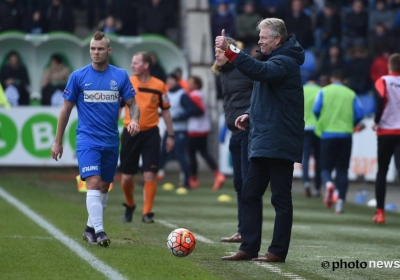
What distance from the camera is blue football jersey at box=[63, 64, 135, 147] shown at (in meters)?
10.8

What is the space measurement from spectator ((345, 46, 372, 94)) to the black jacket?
14.5 metres

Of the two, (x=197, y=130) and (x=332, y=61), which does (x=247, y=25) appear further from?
(x=197, y=130)

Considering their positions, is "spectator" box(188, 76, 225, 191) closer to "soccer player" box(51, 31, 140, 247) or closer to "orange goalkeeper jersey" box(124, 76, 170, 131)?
"orange goalkeeper jersey" box(124, 76, 170, 131)

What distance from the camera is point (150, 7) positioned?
26703mm

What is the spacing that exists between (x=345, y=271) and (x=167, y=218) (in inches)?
227

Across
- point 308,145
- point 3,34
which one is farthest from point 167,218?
point 3,34

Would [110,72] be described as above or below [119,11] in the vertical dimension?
below

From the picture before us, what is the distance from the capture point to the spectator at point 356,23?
2775 centimetres

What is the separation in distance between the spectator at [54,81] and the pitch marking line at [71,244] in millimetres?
8173

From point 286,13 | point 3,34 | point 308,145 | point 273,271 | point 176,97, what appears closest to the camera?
point 273,271

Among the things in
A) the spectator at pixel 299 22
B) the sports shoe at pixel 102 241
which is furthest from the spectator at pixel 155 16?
the sports shoe at pixel 102 241

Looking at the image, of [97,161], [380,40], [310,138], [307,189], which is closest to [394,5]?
[380,40]

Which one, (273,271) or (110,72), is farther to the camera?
(110,72)

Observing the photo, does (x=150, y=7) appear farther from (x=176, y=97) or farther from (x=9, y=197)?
(x=9, y=197)
